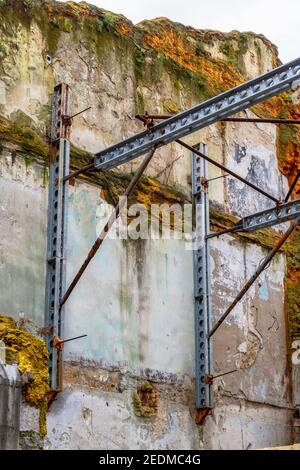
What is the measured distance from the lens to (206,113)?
957 centimetres

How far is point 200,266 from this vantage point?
12.0 meters

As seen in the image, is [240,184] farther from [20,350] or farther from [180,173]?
[20,350]

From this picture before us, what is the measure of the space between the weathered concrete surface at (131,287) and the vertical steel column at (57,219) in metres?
0.10

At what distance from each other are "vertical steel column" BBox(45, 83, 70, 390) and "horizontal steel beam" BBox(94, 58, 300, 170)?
44cm

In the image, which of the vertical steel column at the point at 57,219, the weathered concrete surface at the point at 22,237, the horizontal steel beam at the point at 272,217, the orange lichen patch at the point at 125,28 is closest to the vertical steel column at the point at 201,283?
the horizontal steel beam at the point at 272,217

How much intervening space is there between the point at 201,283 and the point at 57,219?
2526mm

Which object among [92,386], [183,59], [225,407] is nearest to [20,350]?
[92,386]

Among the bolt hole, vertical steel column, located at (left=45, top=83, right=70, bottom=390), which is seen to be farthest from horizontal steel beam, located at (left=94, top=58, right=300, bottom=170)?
the bolt hole

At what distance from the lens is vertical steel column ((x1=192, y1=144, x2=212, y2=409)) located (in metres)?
11.6

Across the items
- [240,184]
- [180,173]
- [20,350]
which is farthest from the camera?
[240,184]

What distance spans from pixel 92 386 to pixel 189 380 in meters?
1.76

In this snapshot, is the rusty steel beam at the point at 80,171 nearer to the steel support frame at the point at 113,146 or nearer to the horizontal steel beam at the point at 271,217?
the steel support frame at the point at 113,146

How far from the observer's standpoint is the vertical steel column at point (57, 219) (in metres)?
9.86

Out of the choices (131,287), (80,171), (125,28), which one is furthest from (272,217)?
(125,28)
